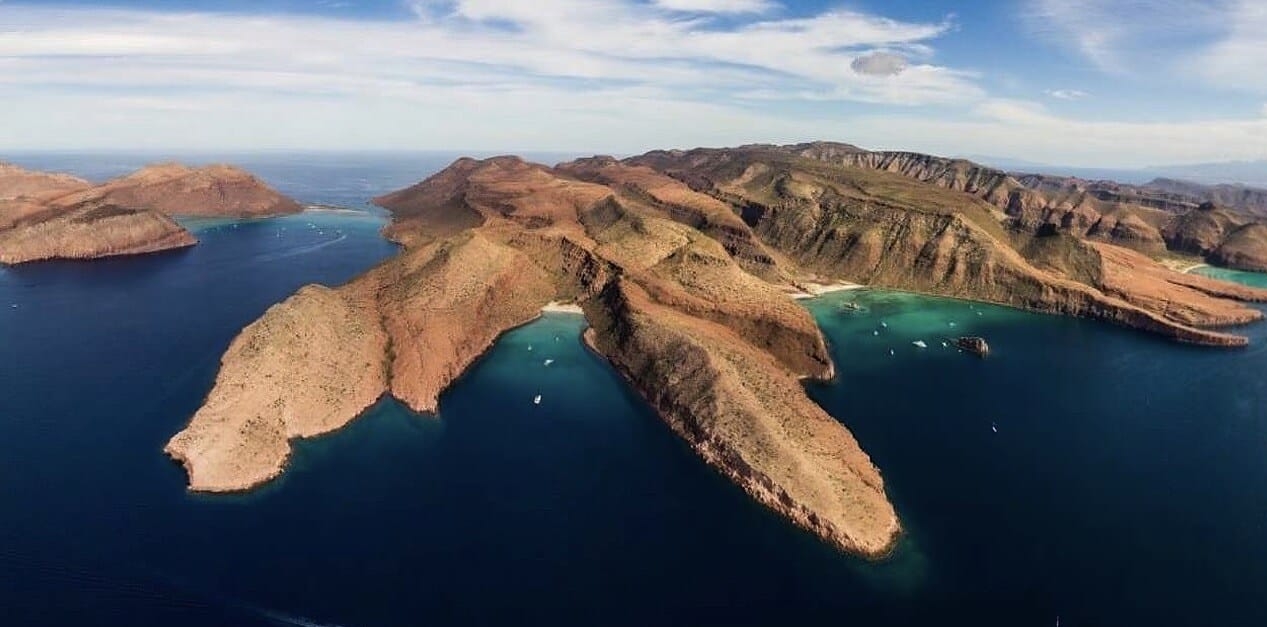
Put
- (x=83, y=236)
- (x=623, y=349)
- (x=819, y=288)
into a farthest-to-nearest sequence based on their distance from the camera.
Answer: (x=83, y=236), (x=819, y=288), (x=623, y=349)

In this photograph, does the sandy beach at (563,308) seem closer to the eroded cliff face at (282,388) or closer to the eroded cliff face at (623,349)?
the eroded cliff face at (623,349)

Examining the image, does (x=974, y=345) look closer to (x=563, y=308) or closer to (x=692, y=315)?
(x=692, y=315)

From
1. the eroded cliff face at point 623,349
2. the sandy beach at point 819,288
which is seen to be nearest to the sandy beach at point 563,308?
the eroded cliff face at point 623,349

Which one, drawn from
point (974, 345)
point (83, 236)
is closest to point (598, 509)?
point (974, 345)

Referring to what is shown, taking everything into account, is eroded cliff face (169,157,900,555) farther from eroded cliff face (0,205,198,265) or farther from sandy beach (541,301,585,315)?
eroded cliff face (0,205,198,265)

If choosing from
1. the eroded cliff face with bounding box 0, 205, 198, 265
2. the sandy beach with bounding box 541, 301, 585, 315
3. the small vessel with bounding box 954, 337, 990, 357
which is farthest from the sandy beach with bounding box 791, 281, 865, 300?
the eroded cliff face with bounding box 0, 205, 198, 265
